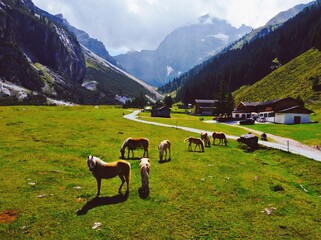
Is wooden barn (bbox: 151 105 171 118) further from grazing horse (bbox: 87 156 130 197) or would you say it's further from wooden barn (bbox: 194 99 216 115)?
grazing horse (bbox: 87 156 130 197)

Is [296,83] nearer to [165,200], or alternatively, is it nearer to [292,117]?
[292,117]

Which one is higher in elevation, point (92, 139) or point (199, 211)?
point (92, 139)

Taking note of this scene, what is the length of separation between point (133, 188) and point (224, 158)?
15.3 meters

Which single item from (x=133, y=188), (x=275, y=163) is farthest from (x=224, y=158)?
(x=133, y=188)

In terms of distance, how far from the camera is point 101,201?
18062mm

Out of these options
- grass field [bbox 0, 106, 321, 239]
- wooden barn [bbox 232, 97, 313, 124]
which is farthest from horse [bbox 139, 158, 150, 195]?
wooden barn [bbox 232, 97, 313, 124]

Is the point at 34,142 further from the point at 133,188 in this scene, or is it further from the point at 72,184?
the point at 133,188

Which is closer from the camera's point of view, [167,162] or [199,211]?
[199,211]

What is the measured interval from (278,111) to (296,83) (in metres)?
60.9

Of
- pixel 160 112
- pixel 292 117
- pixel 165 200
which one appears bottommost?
pixel 165 200

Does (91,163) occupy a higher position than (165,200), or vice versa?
(91,163)

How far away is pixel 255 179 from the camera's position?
24.3m

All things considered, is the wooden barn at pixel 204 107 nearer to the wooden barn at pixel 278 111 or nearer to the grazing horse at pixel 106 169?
the wooden barn at pixel 278 111

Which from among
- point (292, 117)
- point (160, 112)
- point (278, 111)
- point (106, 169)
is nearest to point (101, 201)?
point (106, 169)
